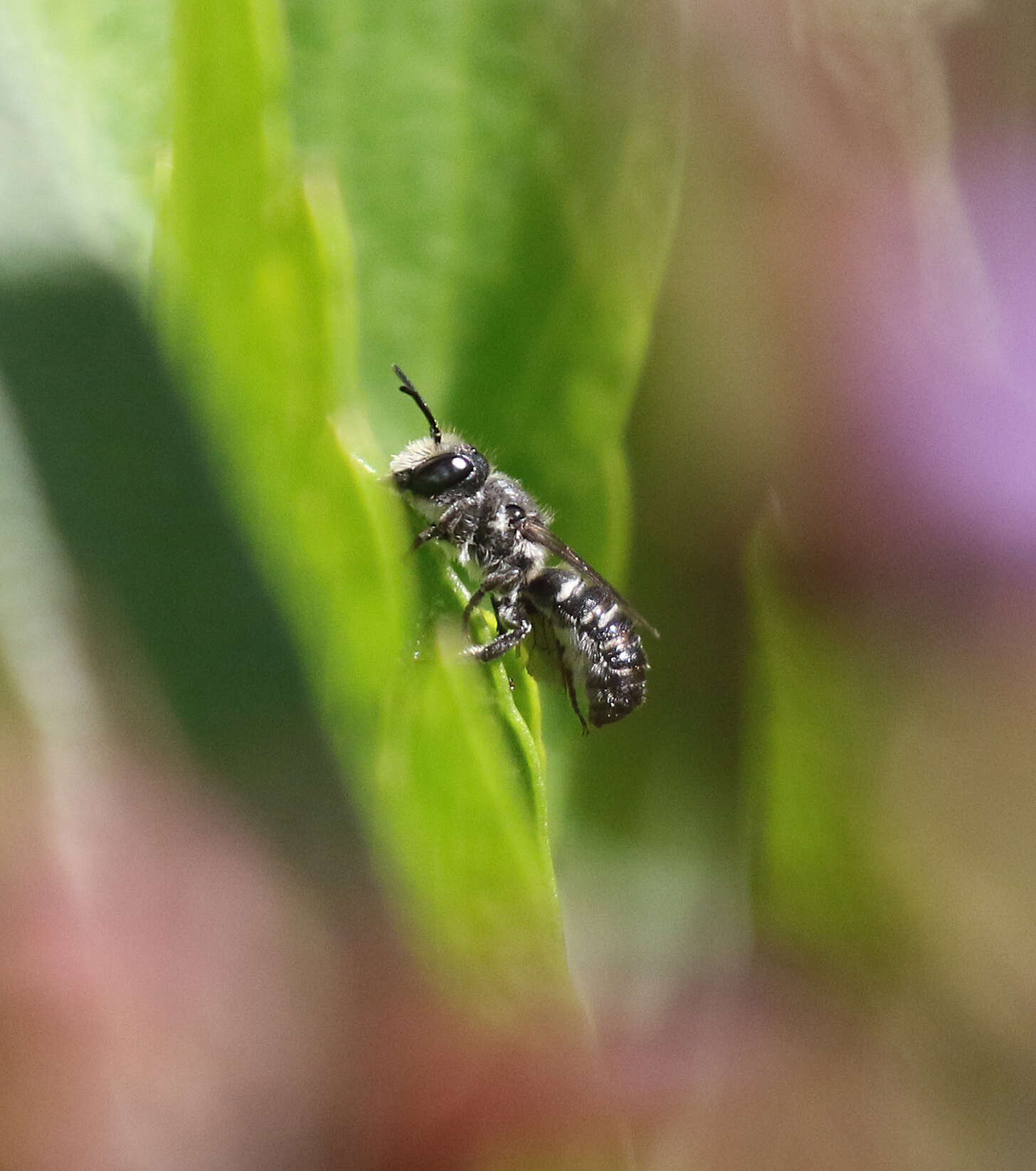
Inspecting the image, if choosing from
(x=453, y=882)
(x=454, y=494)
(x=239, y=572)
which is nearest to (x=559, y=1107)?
(x=453, y=882)

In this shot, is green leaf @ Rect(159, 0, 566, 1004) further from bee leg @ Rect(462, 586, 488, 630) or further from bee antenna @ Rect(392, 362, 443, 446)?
bee antenna @ Rect(392, 362, 443, 446)

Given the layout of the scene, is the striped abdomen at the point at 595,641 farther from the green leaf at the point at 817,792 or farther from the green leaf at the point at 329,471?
the green leaf at the point at 329,471

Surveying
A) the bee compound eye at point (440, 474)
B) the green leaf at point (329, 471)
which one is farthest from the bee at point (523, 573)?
the green leaf at point (329, 471)

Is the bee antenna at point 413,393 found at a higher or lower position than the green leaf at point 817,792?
higher

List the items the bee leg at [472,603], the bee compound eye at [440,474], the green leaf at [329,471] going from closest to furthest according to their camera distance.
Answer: the green leaf at [329,471] → the bee leg at [472,603] → the bee compound eye at [440,474]

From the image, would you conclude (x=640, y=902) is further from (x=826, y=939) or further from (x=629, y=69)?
(x=629, y=69)

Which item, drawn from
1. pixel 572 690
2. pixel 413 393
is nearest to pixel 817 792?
pixel 572 690
